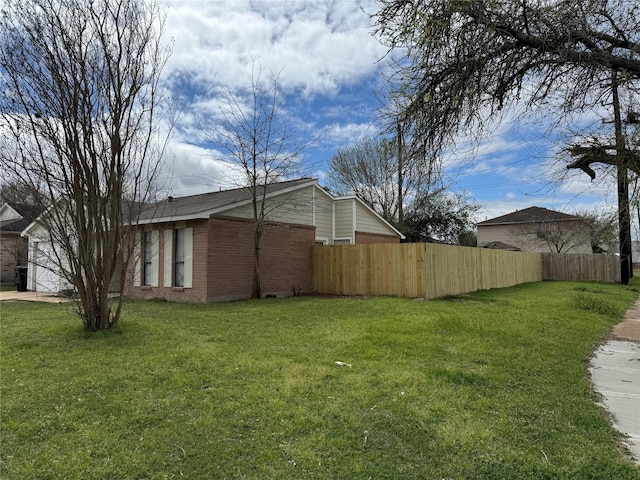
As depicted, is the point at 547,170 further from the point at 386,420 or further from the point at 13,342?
the point at 13,342

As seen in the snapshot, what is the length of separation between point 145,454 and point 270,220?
1160cm

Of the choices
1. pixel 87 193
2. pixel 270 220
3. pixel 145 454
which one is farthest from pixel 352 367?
pixel 270 220

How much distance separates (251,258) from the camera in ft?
44.2

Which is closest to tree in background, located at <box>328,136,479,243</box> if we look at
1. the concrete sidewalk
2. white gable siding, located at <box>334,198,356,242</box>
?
white gable siding, located at <box>334,198,356,242</box>

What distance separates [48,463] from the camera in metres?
2.79

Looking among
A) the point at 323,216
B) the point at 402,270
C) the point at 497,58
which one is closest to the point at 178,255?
the point at 323,216

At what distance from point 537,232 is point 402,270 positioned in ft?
83.9

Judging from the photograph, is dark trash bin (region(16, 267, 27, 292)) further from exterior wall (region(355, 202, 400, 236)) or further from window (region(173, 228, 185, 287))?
exterior wall (region(355, 202, 400, 236))

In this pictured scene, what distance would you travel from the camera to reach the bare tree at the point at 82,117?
6.30 metres

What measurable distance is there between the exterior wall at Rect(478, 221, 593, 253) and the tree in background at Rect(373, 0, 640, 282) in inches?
1092

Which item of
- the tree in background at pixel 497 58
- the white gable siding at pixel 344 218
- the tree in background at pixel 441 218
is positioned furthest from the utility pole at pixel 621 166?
the tree in background at pixel 441 218

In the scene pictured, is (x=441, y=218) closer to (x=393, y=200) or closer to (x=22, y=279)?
(x=393, y=200)

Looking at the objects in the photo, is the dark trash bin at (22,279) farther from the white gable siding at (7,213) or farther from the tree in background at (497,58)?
the tree in background at (497,58)

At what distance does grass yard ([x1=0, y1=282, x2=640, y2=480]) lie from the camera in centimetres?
278
